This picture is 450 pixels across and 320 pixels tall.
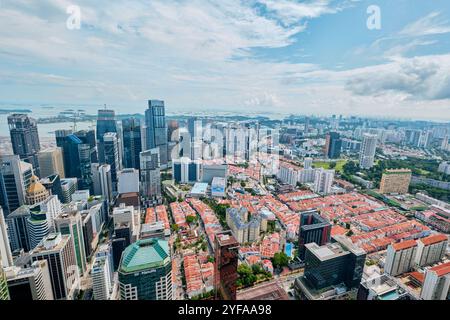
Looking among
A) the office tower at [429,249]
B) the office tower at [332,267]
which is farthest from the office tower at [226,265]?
the office tower at [429,249]

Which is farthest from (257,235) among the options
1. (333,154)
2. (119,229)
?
(333,154)

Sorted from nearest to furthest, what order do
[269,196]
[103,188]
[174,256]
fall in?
[174,256] < [103,188] < [269,196]

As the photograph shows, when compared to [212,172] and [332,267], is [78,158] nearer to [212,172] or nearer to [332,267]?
[212,172]

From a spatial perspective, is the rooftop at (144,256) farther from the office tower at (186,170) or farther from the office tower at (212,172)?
the office tower at (186,170)

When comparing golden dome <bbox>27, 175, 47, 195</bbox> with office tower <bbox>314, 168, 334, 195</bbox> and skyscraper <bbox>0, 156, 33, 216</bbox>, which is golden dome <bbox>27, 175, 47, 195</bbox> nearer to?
skyscraper <bbox>0, 156, 33, 216</bbox>
